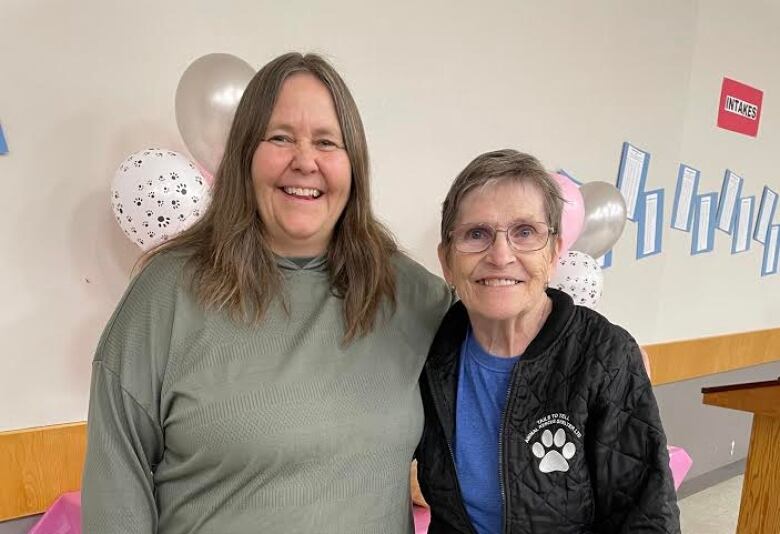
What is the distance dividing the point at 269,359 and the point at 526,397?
1.61 ft

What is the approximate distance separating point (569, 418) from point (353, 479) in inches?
16.4

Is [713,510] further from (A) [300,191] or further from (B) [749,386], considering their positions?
(A) [300,191]

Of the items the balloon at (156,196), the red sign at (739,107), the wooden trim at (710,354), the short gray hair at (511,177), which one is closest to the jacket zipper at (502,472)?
the short gray hair at (511,177)

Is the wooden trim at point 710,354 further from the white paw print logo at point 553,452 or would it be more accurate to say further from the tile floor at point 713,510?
the white paw print logo at point 553,452

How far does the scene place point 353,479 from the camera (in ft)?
4.15

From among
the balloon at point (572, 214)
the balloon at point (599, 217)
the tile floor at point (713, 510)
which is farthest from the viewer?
the tile floor at point (713, 510)

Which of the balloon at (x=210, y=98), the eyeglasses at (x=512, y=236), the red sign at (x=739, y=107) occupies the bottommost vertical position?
the eyeglasses at (x=512, y=236)

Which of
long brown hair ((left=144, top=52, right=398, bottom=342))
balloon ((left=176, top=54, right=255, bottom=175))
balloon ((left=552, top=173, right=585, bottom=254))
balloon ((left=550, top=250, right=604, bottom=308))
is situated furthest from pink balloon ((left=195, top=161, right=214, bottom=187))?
balloon ((left=550, top=250, right=604, bottom=308))

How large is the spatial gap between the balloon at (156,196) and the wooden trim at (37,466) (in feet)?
2.42

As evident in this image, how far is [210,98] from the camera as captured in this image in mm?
1948

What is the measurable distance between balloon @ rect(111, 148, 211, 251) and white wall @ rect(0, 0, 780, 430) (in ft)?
1.05

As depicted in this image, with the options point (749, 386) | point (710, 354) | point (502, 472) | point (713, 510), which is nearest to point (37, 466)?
point (502, 472)

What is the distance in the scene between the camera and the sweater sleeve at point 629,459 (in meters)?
1.23

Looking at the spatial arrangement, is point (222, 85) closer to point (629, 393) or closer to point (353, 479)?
point (353, 479)
